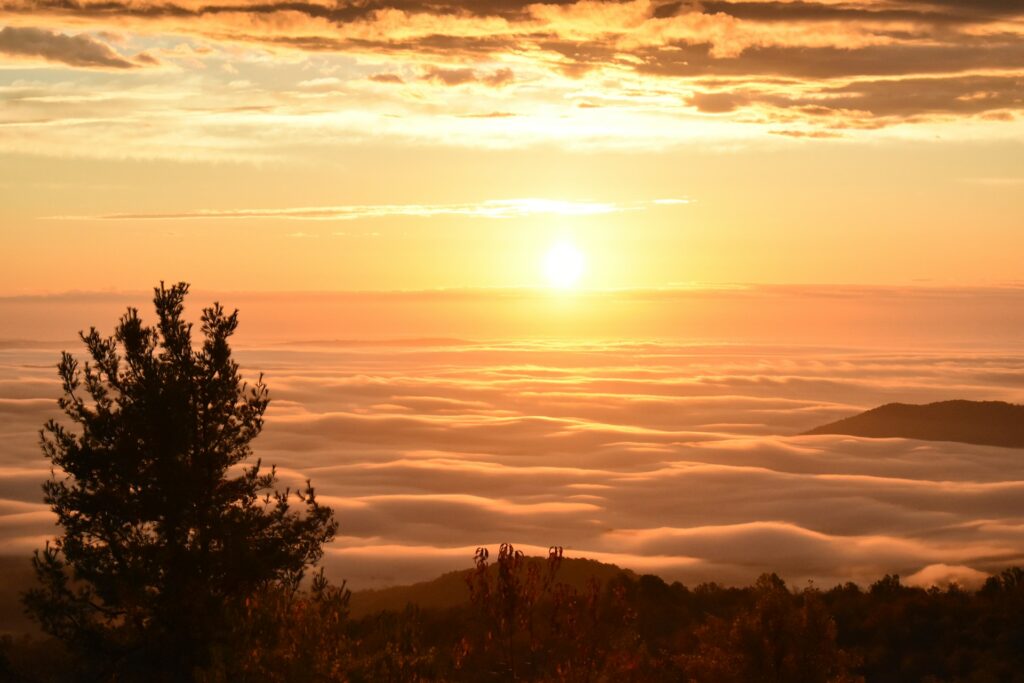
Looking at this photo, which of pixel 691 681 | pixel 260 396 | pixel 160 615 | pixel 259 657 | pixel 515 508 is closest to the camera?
pixel 259 657

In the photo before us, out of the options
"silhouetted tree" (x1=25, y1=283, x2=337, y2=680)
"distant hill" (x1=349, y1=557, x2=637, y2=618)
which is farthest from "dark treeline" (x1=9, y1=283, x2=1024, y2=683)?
"distant hill" (x1=349, y1=557, x2=637, y2=618)

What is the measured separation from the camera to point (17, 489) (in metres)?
151

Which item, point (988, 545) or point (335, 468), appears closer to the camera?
point (988, 545)

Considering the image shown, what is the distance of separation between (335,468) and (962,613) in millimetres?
143821

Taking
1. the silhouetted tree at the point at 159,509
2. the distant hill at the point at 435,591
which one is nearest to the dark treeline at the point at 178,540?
the silhouetted tree at the point at 159,509

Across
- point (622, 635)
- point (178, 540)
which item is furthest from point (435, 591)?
point (622, 635)

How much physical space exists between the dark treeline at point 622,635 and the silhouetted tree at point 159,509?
4.32 feet

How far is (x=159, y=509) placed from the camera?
1040 inches

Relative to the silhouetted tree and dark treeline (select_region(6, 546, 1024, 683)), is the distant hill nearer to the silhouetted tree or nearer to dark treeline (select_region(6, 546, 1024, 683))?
dark treeline (select_region(6, 546, 1024, 683))

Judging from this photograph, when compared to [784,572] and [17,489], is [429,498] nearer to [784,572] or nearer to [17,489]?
[17,489]

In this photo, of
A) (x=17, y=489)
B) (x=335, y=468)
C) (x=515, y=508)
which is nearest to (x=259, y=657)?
(x=17, y=489)

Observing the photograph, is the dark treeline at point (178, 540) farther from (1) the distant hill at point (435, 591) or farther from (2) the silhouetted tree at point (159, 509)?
(1) the distant hill at point (435, 591)

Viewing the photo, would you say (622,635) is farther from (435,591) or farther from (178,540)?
(435,591)

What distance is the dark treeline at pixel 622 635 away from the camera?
680 inches
